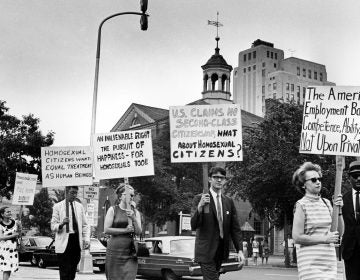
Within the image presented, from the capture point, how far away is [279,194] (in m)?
34.5

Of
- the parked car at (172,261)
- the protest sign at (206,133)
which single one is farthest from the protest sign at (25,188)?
the protest sign at (206,133)

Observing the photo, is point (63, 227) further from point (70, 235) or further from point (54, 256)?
point (54, 256)

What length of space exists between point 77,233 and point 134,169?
1.87 metres

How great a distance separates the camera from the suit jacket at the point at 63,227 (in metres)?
10.4

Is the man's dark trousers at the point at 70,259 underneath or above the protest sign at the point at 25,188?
underneath

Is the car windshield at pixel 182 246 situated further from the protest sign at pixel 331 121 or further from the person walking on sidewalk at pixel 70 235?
the protest sign at pixel 331 121

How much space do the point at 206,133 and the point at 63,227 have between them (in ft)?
9.16

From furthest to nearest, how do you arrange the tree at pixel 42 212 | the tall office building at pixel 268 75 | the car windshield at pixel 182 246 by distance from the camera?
the tall office building at pixel 268 75
the tree at pixel 42 212
the car windshield at pixel 182 246

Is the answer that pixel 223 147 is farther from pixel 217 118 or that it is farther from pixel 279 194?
pixel 279 194

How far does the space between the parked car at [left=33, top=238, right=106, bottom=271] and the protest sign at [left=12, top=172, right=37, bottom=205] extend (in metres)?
5.43

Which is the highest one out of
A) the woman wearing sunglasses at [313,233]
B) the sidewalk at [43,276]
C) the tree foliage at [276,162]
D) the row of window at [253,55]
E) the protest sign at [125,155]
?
the row of window at [253,55]

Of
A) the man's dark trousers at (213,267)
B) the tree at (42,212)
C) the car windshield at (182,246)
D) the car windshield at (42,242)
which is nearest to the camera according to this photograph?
the man's dark trousers at (213,267)

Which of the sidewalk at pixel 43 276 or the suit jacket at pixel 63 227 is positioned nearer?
the suit jacket at pixel 63 227

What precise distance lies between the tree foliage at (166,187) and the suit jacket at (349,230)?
45071 millimetres
